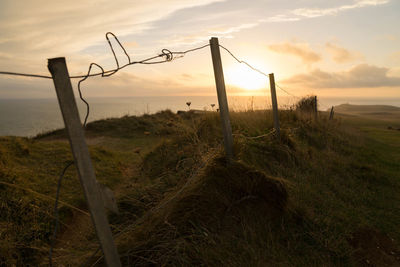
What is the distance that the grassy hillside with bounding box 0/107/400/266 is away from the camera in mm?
2316

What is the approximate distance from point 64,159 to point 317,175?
5648 millimetres

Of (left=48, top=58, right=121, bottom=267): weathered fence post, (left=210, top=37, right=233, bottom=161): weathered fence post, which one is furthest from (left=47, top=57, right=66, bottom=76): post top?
(left=210, top=37, right=233, bottom=161): weathered fence post

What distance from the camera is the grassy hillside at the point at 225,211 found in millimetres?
2316

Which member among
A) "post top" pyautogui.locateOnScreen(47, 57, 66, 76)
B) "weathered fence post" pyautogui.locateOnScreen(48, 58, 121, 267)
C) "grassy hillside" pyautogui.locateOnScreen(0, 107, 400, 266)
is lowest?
"grassy hillside" pyautogui.locateOnScreen(0, 107, 400, 266)

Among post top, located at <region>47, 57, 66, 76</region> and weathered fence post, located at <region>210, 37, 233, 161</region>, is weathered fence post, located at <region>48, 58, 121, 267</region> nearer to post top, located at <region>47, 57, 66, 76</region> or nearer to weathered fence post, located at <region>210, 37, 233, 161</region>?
post top, located at <region>47, 57, 66, 76</region>

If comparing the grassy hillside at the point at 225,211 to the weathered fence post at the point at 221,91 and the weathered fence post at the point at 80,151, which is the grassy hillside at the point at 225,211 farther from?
the weathered fence post at the point at 80,151

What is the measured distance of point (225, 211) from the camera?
2691 mm

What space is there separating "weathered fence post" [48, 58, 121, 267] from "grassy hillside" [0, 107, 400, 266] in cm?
61

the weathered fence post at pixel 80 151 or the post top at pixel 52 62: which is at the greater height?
the post top at pixel 52 62

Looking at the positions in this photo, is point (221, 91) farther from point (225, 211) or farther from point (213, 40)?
point (225, 211)

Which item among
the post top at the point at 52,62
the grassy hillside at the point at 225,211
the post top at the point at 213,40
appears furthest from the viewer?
the post top at the point at 213,40

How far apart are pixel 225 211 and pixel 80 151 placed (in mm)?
1781

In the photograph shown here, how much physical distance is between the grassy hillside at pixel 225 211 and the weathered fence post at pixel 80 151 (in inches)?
24.0

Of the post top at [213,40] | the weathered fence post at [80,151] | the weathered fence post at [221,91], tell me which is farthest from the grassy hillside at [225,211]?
the post top at [213,40]
